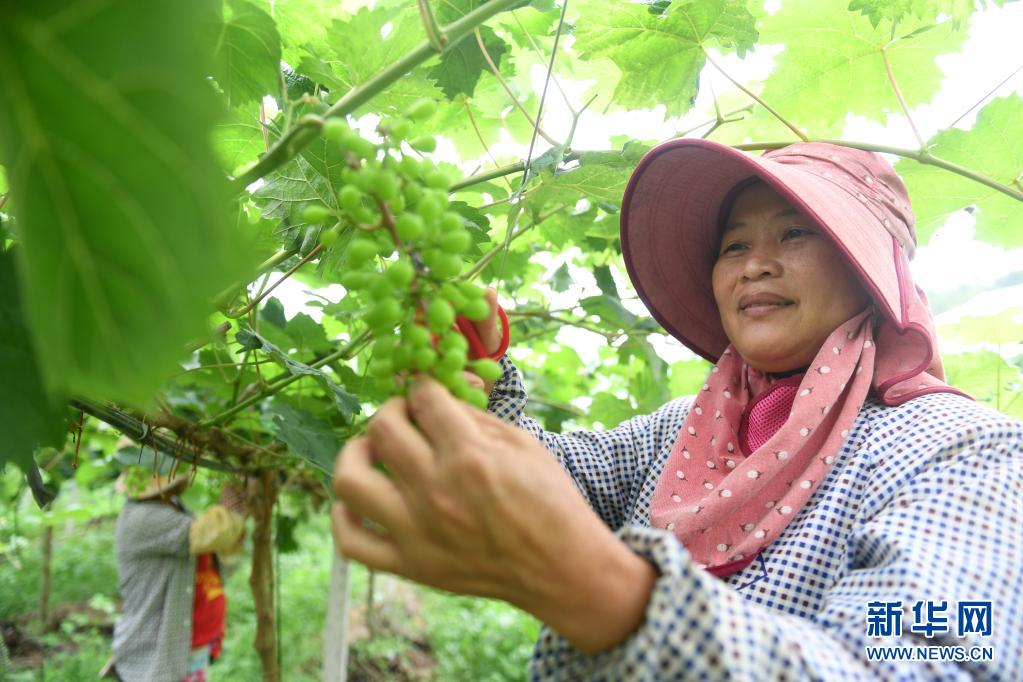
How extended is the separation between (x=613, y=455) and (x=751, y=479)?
45cm

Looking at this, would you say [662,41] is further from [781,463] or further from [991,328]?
[991,328]

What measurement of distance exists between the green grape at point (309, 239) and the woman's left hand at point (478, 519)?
64 cm

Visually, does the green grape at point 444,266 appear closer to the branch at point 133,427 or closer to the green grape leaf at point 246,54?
the green grape leaf at point 246,54

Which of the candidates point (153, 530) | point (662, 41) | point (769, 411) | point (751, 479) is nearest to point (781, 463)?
point (751, 479)

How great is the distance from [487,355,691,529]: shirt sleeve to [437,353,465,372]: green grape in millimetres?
728

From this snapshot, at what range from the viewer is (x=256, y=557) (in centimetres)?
293

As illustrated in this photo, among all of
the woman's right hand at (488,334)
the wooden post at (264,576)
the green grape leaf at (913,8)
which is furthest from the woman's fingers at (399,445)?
the wooden post at (264,576)

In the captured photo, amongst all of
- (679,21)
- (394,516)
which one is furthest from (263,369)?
(394,516)

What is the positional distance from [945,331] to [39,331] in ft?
8.04

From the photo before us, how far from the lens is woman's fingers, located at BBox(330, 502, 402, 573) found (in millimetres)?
597

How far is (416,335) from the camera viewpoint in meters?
0.61

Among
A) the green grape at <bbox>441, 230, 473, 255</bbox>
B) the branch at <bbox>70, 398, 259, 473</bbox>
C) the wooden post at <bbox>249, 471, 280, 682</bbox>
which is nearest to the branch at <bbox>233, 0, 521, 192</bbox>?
the green grape at <bbox>441, 230, 473, 255</bbox>

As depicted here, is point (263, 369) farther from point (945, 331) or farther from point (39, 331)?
point (945, 331)

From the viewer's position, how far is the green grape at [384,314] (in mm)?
598
